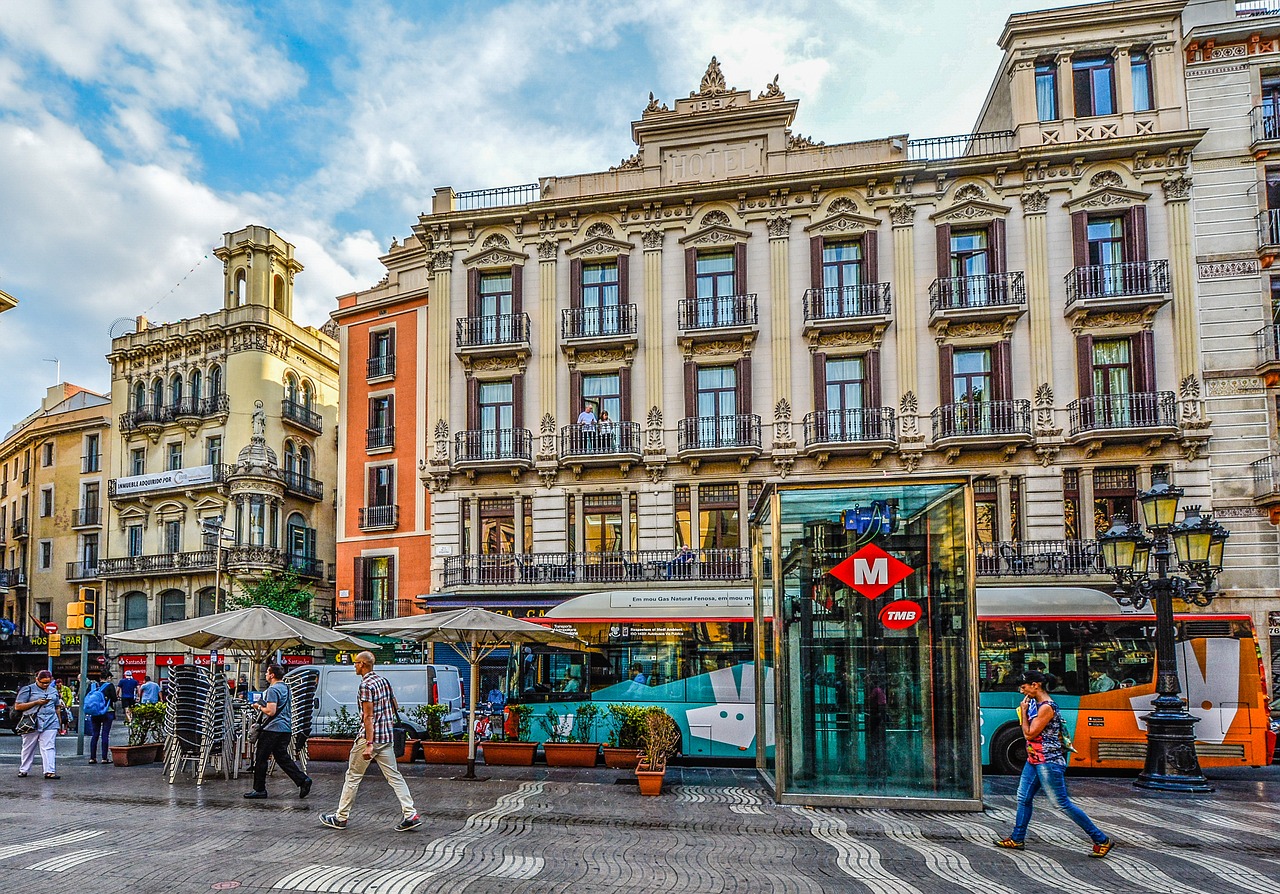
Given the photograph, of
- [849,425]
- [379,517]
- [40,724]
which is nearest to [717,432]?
[849,425]

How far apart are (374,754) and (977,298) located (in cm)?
2308

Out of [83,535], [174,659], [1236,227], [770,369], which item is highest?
[1236,227]

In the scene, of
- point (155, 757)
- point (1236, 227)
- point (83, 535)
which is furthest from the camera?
point (83, 535)

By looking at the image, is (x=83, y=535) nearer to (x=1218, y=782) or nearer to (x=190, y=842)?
(x=190, y=842)

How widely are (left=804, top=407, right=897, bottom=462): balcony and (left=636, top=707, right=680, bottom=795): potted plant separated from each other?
15248 mm

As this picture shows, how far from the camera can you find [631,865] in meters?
9.97

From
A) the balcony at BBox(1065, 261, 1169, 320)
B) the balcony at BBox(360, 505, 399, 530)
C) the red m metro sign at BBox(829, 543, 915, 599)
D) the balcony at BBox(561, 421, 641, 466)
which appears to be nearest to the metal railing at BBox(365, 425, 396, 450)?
the balcony at BBox(360, 505, 399, 530)

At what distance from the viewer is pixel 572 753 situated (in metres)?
17.6

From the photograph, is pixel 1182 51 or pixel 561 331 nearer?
pixel 1182 51

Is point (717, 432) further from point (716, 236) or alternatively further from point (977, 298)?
point (977, 298)

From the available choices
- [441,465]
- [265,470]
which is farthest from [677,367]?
[265,470]

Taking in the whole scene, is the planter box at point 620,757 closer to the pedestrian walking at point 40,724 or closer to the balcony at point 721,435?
the pedestrian walking at point 40,724

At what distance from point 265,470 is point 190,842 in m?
35.2

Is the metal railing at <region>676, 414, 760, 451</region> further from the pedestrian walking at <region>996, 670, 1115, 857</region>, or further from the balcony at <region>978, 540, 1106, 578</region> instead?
the pedestrian walking at <region>996, 670, 1115, 857</region>
